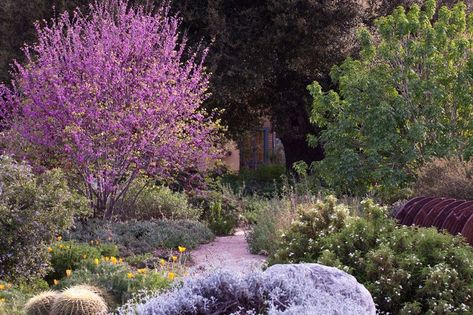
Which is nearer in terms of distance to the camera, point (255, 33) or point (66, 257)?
point (66, 257)

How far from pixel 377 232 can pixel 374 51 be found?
7.02m

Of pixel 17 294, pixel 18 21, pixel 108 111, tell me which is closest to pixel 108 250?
pixel 17 294

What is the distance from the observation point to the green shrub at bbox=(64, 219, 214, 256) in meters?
11.1

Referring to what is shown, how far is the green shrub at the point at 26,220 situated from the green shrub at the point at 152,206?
4.46 m

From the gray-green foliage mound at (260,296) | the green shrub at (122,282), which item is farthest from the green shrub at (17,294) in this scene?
the gray-green foliage mound at (260,296)

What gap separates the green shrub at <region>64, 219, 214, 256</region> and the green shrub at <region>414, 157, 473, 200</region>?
3182 millimetres

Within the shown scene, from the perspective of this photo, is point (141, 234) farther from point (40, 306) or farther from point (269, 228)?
point (40, 306)

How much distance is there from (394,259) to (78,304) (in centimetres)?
252

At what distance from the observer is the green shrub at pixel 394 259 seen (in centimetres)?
656

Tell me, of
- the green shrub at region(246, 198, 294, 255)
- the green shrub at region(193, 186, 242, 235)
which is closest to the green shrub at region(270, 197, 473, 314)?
the green shrub at region(246, 198, 294, 255)

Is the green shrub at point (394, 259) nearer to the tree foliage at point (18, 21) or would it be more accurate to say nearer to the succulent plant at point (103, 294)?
the succulent plant at point (103, 294)

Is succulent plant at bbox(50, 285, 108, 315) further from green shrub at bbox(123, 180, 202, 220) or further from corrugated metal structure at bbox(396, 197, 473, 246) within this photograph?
green shrub at bbox(123, 180, 202, 220)

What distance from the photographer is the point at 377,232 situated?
7.58 m

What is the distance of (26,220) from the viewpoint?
8484mm
